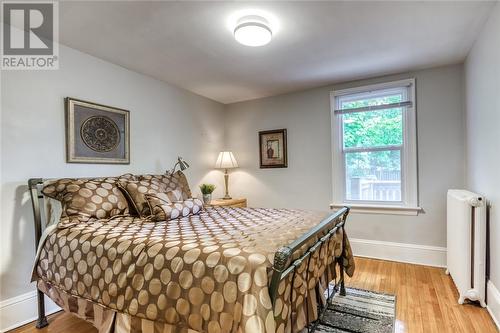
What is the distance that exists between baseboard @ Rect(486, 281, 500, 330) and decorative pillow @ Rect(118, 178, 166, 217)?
2716 millimetres

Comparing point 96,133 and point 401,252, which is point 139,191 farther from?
point 401,252

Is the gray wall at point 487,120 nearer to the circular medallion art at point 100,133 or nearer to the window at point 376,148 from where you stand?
the window at point 376,148

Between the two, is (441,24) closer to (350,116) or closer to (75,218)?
(350,116)

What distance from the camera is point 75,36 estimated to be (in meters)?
2.30

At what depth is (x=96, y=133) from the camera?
8.81ft

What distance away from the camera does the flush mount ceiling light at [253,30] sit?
2012mm

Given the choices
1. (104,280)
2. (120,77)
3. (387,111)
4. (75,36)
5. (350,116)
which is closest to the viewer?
(104,280)

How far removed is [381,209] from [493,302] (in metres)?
1.44

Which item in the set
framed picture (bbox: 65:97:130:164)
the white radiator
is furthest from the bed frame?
the white radiator

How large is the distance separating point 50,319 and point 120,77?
2287 millimetres

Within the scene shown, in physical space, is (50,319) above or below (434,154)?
below

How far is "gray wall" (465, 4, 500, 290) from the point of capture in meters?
1.98

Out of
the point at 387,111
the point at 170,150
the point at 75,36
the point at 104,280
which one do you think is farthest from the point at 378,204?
the point at 75,36

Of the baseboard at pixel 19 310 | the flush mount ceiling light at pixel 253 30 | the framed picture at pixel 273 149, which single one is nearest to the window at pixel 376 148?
the framed picture at pixel 273 149
